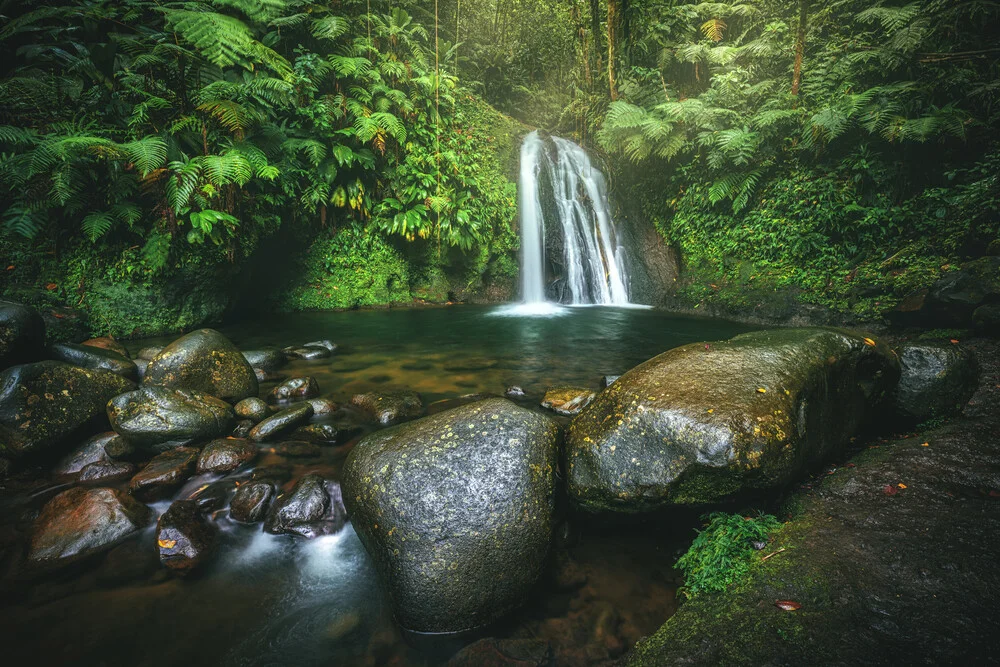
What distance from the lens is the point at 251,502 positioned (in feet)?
9.12

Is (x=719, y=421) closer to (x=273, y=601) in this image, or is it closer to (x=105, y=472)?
(x=273, y=601)

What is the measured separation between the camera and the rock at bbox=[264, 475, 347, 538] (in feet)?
8.70

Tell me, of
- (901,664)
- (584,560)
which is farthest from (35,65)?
(901,664)

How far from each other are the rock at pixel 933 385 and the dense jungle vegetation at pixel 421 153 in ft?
13.8

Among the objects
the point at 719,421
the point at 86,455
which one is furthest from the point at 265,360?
the point at 719,421

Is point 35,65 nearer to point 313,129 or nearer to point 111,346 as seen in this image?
point 313,129

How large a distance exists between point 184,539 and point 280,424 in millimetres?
1311

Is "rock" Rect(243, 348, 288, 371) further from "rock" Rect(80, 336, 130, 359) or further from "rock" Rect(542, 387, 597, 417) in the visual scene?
"rock" Rect(542, 387, 597, 417)

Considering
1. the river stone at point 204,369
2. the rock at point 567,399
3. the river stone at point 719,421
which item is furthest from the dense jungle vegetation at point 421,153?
the rock at point 567,399

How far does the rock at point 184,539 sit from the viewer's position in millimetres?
2369

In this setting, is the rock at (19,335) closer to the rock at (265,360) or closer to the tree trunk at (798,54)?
the rock at (265,360)

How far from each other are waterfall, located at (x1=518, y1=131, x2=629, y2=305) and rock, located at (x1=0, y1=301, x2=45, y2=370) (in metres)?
9.66

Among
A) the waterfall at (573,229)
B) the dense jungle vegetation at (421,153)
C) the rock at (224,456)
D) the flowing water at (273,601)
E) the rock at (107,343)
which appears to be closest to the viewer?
the flowing water at (273,601)

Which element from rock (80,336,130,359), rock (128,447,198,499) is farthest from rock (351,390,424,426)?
rock (80,336,130,359)
